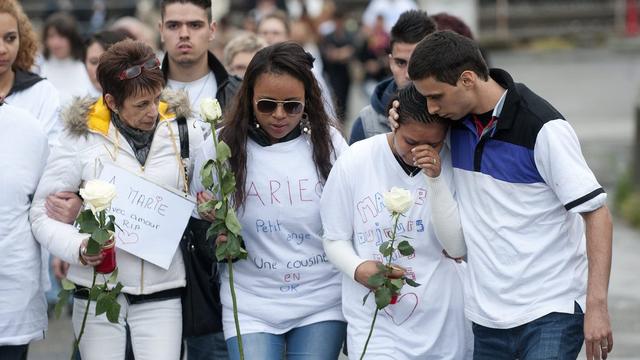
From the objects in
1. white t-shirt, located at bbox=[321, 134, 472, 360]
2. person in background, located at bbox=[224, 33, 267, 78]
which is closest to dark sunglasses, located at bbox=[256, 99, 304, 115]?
white t-shirt, located at bbox=[321, 134, 472, 360]

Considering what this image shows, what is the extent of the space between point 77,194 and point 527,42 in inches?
1013

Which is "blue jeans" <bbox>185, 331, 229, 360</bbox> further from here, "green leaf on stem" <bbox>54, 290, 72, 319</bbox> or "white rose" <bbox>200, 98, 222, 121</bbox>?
"white rose" <bbox>200, 98, 222, 121</bbox>

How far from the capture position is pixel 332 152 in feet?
17.4

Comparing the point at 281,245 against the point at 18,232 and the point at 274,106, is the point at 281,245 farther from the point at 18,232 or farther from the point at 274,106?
the point at 18,232

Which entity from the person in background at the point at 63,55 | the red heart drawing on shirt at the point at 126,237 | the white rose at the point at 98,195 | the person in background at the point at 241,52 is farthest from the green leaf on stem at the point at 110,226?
the person in background at the point at 63,55

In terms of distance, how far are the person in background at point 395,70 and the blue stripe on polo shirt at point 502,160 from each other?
4.72 ft

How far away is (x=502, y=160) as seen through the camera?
4.72m

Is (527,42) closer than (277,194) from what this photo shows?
No

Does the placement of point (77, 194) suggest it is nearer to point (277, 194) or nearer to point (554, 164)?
point (277, 194)

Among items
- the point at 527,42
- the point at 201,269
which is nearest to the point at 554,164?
the point at 201,269

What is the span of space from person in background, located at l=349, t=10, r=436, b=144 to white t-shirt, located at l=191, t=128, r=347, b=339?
1.11 metres

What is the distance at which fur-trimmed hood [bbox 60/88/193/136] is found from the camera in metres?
5.19

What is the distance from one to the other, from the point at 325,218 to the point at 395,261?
1.07ft

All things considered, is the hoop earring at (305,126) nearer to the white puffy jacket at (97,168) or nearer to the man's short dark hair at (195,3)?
the white puffy jacket at (97,168)
